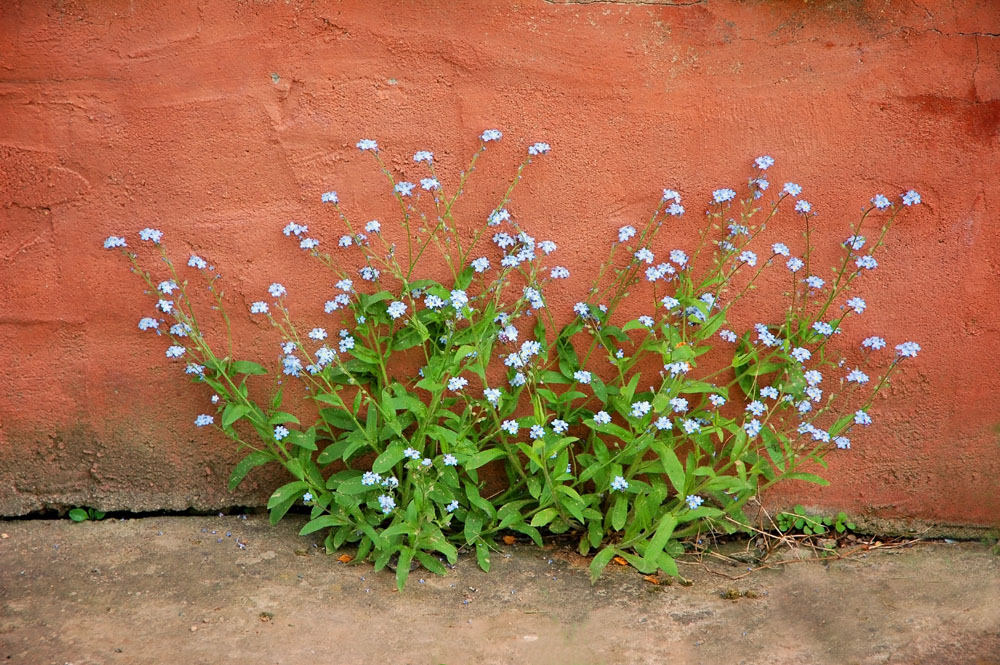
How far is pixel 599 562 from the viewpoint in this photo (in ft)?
9.94

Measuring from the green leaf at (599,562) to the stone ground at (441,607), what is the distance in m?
0.07

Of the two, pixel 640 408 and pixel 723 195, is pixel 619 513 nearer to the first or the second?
pixel 640 408

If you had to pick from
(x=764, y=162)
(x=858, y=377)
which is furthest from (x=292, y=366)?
(x=858, y=377)

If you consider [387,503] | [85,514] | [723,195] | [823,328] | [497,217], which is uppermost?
[723,195]

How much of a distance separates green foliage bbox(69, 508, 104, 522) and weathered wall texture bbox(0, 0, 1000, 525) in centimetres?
33

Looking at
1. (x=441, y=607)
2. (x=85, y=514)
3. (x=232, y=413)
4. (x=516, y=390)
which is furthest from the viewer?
(x=85, y=514)

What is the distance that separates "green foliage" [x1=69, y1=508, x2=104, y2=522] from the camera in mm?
3424

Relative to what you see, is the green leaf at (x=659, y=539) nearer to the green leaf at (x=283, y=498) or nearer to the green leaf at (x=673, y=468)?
the green leaf at (x=673, y=468)

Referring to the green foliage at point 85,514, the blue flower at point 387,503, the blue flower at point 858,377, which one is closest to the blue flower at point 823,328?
the blue flower at point 858,377

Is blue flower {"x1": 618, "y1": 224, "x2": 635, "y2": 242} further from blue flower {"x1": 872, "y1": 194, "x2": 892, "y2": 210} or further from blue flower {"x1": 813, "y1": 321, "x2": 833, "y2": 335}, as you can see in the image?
blue flower {"x1": 872, "y1": 194, "x2": 892, "y2": 210}

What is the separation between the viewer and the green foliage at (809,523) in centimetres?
347

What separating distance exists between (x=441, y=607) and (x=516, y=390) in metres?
0.80

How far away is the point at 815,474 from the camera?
11.1 ft

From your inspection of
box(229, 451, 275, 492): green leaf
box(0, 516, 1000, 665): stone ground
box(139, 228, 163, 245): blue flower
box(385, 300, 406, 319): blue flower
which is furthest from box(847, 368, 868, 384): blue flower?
box(139, 228, 163, 245): blue flower
